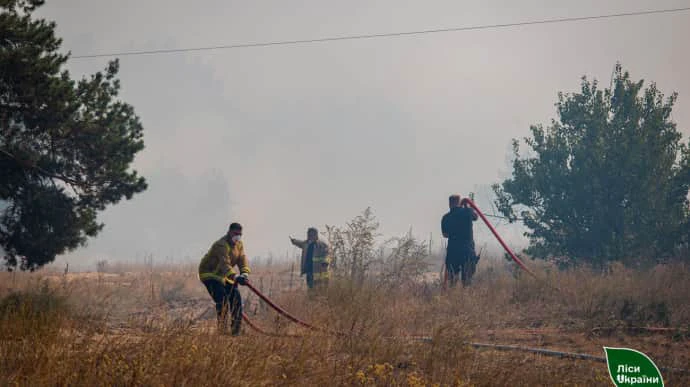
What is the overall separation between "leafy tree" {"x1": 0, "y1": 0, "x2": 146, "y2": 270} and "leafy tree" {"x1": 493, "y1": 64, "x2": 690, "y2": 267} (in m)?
10.8

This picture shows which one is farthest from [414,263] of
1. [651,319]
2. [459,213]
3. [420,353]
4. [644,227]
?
[644,227]

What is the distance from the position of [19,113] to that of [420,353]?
924 cm

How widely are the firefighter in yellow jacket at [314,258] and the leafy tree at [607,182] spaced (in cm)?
684

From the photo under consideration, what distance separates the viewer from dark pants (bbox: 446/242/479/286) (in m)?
13.1

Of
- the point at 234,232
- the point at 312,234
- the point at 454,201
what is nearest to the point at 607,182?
the point at 454,201

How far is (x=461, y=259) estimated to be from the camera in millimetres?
13289

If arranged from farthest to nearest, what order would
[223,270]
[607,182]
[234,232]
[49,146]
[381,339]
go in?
[607,182], [49,146], [234,232], [223,270], [381,339]

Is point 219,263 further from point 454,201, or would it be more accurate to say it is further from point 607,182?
point 607,182

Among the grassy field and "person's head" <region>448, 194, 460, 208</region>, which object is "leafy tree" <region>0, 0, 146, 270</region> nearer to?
the grassy field

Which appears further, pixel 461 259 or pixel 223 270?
pixel 461 259

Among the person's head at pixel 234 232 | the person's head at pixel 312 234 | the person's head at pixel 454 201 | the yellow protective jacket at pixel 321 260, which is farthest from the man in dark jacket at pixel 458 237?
the person's head at pixel 234 232

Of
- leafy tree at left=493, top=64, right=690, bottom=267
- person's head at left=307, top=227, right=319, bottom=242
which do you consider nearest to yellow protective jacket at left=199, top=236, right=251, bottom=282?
person's head at left=307, top=227, right=319, bottom=242

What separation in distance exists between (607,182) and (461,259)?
5.71m

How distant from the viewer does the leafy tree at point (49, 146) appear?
11.5 m
